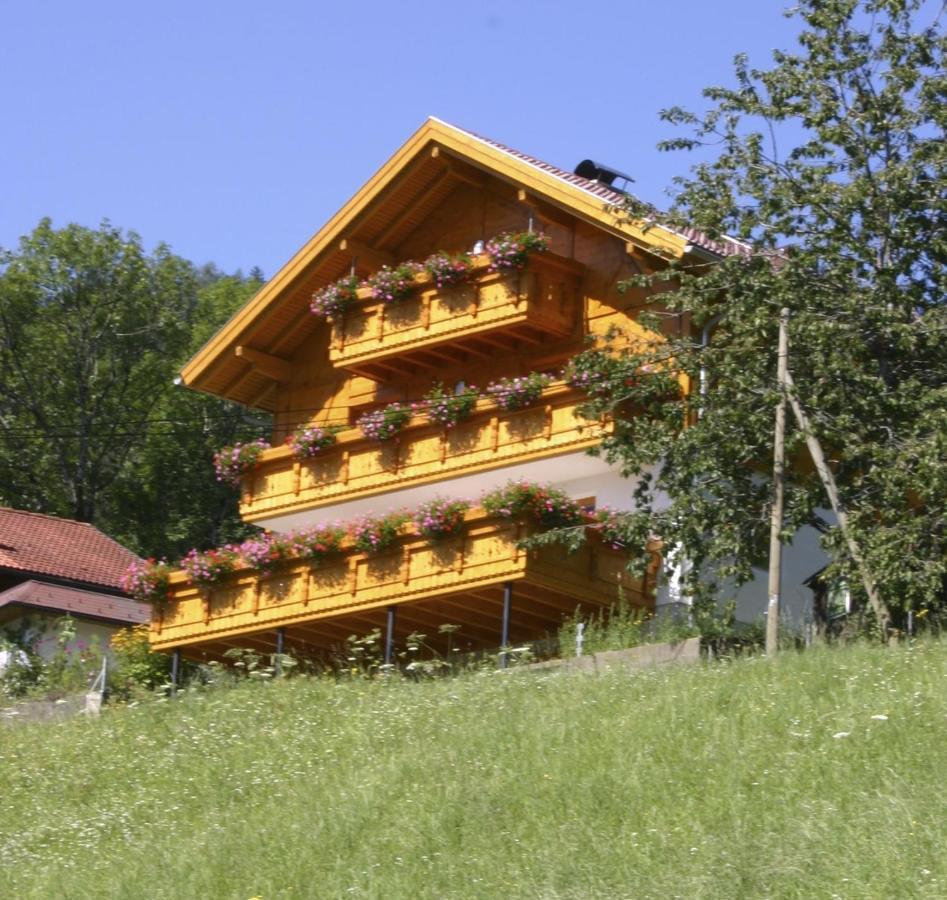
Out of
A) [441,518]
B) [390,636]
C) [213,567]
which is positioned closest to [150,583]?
[213,567]

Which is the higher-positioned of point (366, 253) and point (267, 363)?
point (366, 253)

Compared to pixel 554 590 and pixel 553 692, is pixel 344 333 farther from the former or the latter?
pixel 553 692

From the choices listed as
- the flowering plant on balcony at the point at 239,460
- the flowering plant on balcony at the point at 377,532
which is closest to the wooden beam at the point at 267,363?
the flowering plant on balcony at the point at 239,460

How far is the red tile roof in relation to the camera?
25.0 meters

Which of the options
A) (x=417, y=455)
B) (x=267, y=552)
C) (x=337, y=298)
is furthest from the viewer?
(x=337, y=298)

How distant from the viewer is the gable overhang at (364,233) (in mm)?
27969

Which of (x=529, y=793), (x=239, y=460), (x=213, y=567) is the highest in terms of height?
(x=239, y=460)

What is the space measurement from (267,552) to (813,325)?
944 cm

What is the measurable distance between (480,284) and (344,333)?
9.26ft

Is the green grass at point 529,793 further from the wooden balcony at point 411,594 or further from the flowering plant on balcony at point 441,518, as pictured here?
the flowering plant on balcony at point 441,518

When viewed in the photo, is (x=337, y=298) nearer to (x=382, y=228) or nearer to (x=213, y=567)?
(x=382, y=228)

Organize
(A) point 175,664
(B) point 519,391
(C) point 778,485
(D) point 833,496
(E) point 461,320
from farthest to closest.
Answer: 1. (A) point 175,664
2. (E) point 461,320
3. (B) point 519,391
4. (D) point 833,496
5. (C) point 778,485

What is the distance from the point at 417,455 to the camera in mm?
28703

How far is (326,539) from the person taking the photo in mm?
27312
